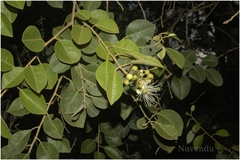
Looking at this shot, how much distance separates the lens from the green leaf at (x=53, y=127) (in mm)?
677

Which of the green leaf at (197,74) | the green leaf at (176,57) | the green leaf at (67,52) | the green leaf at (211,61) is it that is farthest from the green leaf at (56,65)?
the green leaf at (211,61)

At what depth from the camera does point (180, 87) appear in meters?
0.93

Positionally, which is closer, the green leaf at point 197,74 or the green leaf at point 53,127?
the green leaf at point 53,127

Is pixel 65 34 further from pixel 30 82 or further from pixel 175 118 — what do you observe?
pixel 175 118

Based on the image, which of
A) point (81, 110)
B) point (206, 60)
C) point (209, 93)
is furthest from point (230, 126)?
point (81, 110)

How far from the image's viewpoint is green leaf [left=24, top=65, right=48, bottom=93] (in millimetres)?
566

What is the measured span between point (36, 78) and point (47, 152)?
224 millimetres

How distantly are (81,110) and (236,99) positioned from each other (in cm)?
216

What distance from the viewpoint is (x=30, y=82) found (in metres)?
0.57

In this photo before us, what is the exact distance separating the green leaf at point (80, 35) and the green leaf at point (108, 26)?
0.04 metres

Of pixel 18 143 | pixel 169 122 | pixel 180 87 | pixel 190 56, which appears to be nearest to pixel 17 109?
pixel 18 143

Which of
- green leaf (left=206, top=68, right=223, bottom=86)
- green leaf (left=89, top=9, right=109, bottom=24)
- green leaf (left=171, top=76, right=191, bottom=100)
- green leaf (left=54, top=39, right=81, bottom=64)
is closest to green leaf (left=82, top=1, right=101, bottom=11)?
green leaf (left=89, top=9, right=109, bottom=24)

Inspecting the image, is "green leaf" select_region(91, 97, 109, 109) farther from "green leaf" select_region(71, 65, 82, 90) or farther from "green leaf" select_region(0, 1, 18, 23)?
"green leaf" select_region(0, 1, 18, 23)

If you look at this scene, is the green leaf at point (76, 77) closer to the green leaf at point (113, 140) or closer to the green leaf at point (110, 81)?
the green leaf at point (110, 81)
